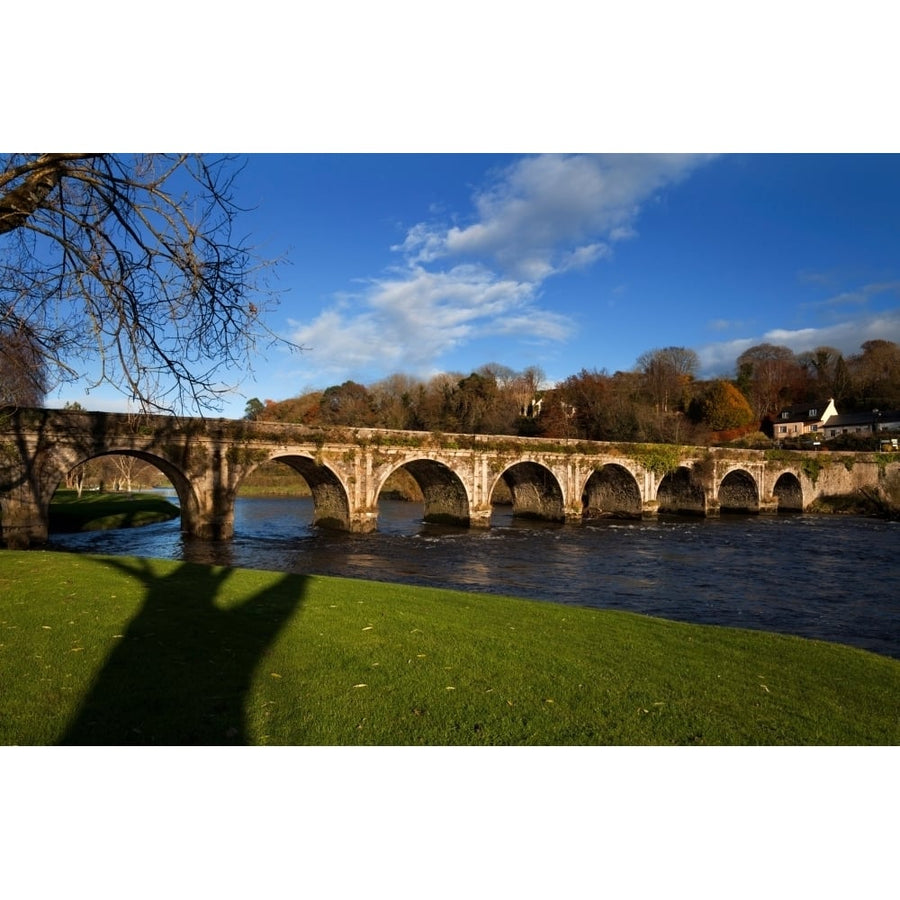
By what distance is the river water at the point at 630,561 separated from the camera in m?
15.0

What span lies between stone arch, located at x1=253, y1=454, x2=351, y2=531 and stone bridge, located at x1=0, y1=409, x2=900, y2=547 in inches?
3.1

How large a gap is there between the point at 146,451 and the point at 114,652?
63.9ft

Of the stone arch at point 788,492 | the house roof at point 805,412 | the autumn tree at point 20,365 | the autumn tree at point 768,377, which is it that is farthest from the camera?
the autumn tree at point 768,377

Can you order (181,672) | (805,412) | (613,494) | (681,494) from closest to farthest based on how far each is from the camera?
1. (181,672)
2. (613,494)
3. (681,494)
4. (805,412)

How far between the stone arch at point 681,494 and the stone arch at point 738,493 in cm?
441

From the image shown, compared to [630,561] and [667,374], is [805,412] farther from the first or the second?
[630,561]

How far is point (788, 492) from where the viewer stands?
167ft

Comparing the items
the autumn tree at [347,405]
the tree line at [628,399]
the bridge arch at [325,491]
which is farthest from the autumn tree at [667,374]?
the bridge arch at [325,491]

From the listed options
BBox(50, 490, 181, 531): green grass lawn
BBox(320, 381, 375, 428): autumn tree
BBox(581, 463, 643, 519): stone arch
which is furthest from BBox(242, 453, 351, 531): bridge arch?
BBox(320, 381, 375, 428): autumn tree

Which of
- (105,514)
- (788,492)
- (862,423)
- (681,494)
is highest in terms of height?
(862,423)

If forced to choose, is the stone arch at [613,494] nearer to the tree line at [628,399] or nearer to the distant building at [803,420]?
the tree line at [628,399]

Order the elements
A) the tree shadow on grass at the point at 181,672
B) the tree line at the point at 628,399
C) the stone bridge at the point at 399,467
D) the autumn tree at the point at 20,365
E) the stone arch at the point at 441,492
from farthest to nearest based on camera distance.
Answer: the tree line at the point at 628,399, the stone arch at the point at 441,492, the stone bridge at the point at 399,467, the autumn tree at the point at 20,365, the tree shadow on grass at the point at 181,672

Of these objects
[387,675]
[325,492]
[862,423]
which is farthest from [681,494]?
[387,675]

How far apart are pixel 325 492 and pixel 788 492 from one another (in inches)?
1583
